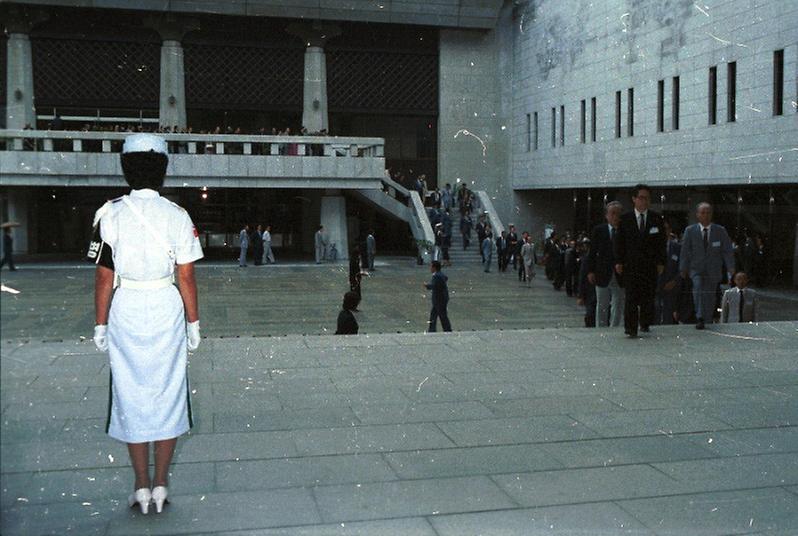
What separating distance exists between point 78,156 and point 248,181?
5.80m

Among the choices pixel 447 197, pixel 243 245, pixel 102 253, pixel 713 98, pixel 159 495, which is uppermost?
pixel 713 98

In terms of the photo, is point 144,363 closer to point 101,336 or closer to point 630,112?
point 101,336

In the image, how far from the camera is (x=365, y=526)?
13.9 feet

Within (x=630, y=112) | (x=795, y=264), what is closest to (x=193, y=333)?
(x=795, y=264)

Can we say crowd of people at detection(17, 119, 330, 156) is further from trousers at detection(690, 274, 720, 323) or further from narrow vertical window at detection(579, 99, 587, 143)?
trousers at detection(690, 274, 720, 323)

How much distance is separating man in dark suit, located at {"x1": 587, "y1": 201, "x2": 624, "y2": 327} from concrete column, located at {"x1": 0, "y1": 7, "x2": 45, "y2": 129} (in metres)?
31.8

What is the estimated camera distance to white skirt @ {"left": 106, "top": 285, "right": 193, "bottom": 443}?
13.8 ft

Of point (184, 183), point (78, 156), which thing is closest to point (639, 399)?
point (78, 156)

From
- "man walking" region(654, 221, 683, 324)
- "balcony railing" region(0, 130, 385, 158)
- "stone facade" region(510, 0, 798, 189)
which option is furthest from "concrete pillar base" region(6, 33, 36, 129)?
"man walking" region(654, 221, 683, 324)

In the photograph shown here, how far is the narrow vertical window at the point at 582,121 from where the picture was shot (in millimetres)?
33531

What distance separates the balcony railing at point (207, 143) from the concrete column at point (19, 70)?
566 centimetres

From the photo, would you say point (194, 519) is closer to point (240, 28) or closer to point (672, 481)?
point (672, 481)

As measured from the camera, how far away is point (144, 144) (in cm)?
427

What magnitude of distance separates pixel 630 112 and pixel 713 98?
424 centimetres
